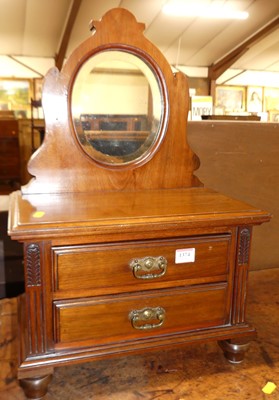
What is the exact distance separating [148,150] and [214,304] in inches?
16.9

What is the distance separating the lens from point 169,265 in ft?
2.63

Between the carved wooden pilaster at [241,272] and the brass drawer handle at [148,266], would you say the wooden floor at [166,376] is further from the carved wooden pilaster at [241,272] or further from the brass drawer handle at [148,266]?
the brass drawer handle at [148,266]

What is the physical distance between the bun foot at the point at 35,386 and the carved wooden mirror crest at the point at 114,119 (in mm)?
421

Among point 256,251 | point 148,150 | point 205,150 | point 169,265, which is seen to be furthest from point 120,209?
point 256,251

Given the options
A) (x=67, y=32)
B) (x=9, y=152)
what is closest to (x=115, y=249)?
(x=9, y=152)

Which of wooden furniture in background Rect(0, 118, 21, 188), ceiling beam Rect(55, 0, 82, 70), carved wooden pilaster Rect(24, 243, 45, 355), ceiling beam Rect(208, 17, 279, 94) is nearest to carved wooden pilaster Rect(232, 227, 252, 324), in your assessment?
carved wooden pilaster Rect(24, 243, 45, 355)

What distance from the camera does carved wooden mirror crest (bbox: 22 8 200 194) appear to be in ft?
3.14

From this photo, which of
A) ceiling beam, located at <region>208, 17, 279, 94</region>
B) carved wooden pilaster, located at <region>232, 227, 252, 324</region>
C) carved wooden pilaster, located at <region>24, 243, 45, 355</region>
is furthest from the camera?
ceiling beam, located at <region>208, 17, 279, 94</region>

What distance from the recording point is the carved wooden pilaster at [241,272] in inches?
33.7

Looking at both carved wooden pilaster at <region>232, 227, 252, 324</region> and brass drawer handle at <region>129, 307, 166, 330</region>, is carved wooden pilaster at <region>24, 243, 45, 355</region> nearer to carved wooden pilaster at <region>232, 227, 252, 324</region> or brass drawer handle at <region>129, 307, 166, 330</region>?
brass drawer handle at <region>129, 307, 166, 330</region>

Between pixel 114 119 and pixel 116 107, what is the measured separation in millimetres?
33

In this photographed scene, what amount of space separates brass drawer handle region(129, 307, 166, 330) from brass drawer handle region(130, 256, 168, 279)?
0.24 feet

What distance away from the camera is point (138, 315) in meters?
0.80

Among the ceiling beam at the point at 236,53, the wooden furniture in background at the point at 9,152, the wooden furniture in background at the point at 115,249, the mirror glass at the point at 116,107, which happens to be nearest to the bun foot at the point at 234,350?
the wooden furniture in background at the point at 115,249
